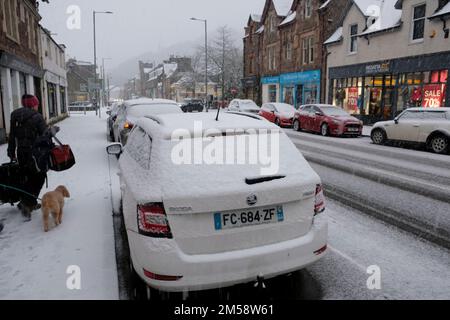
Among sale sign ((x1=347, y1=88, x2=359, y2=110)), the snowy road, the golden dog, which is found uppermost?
sale sign ((x1=347, y1=88, x2=359, y2=110))

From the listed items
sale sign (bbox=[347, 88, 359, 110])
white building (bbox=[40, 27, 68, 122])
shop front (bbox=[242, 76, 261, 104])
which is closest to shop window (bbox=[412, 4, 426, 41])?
sale sign (bbox=[347, 88, 359, 110])

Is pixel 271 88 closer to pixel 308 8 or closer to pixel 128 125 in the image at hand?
pixel 308 8

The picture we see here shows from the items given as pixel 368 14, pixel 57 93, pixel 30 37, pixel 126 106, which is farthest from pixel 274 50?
pixel 126 106

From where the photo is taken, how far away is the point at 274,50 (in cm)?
3897

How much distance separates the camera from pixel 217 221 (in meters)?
2.94

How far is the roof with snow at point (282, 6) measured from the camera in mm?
38219

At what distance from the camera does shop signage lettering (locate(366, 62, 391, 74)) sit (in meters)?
Result: 22.8

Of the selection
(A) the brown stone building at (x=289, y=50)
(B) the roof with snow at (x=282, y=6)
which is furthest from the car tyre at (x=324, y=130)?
(B) the roof with snow at (x=282, y=6)

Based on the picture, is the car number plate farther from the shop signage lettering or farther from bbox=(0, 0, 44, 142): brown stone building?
the shop signage lettering

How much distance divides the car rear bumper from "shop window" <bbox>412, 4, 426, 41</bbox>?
21.7 m

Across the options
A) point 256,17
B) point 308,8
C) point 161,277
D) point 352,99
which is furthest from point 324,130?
point 256,17

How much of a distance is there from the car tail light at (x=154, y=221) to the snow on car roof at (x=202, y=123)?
753mm

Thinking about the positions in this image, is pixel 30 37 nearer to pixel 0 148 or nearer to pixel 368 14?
pixel 0 148

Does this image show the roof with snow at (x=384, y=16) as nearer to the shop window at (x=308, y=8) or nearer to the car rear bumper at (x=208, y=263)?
the shop window at (x=308, y=8)
